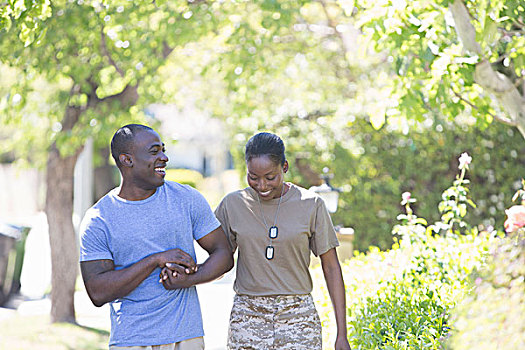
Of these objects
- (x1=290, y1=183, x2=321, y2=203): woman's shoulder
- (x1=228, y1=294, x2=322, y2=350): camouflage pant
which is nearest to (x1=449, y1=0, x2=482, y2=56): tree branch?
(x1=290, y1=183, x2=321, y2=203): woman's shoulder

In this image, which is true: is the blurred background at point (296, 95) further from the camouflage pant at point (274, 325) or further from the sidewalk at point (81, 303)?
the camouflage pant at point (274, 325)

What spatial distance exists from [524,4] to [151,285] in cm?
292

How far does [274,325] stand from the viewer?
334 centimetres

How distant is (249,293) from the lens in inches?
133

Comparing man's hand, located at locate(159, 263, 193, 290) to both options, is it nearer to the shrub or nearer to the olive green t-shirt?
the olive green t-shirt

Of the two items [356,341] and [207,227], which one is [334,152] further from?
[207,227]

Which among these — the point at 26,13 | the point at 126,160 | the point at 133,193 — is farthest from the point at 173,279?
the point at 26,13

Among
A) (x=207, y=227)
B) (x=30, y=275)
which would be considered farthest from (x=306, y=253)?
(x=30, y=275)

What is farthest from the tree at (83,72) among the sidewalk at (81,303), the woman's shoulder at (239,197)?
the woman's shoulder at (239,197)

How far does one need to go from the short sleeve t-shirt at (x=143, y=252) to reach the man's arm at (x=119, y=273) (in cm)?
5

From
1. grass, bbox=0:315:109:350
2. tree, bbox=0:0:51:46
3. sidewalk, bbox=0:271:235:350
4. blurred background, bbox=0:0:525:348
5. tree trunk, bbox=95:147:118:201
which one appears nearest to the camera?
tree, bbox=0:0:51:46

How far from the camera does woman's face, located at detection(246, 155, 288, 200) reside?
130 inches

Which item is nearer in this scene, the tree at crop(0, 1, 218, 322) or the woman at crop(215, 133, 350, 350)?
the woman at crop(215, 133, 350, 350)

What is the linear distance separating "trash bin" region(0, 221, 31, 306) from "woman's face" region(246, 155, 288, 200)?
258 inches
